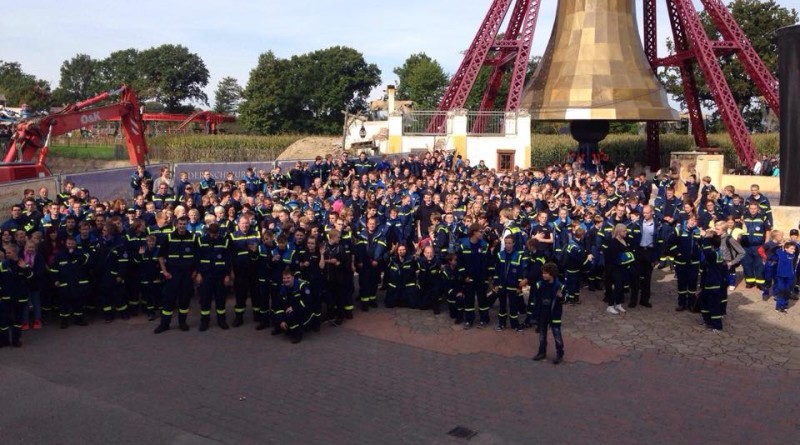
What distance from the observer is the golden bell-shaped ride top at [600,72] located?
2828cm

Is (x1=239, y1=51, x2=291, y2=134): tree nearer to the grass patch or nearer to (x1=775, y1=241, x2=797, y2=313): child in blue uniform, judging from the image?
the grass patch

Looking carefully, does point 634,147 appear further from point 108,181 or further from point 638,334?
point 638,334

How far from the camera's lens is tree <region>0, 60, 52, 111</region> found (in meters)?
79.4

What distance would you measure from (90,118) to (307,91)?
173 ft

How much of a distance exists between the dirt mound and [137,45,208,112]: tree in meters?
52.4

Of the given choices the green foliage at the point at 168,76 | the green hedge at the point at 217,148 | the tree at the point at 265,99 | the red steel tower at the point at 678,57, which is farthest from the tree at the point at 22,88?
the red steel tower at the point at 678,57

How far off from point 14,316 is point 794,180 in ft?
49.6

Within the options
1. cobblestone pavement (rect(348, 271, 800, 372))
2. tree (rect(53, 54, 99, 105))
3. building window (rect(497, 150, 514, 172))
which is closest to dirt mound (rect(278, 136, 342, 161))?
building window (rect(497, 150, 514, 172))

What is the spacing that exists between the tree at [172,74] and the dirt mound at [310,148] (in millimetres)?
52420

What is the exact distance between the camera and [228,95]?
102062mm

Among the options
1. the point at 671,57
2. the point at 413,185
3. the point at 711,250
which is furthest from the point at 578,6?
the point at 711,250

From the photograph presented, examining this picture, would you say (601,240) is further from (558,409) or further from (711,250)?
(558,409)

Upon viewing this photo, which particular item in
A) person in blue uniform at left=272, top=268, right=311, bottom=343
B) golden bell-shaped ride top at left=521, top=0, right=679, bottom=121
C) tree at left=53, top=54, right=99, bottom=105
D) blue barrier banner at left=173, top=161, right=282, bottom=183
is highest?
tree at left=53, top=54, right=99, bottom=105

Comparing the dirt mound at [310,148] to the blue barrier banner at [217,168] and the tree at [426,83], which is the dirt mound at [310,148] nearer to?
the blue barrier banner at [217,168]
